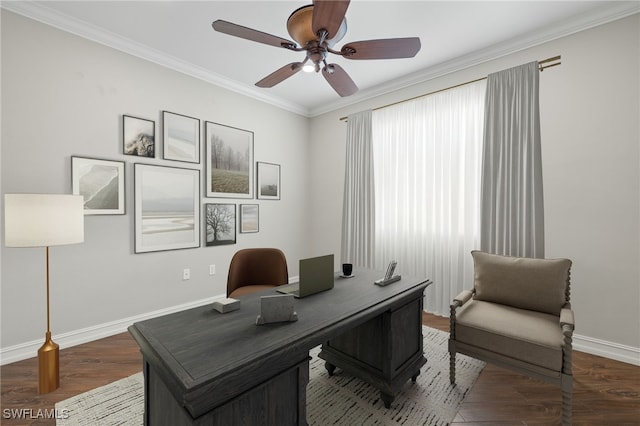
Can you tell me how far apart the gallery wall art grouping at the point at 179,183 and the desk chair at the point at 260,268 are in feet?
3.41

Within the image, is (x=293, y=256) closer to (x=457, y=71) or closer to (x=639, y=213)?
(x=457, y=71)

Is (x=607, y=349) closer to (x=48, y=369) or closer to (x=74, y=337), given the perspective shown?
(x=48, y=369)

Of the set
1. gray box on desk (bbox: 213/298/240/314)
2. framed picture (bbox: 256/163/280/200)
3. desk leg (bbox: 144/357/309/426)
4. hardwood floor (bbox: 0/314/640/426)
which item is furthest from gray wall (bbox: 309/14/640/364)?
framed picture (bbox: 256/163/280/200)

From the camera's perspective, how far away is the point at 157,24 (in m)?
2.57

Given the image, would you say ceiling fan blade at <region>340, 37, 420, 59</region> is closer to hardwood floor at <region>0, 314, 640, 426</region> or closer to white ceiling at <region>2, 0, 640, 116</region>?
white ceiling at <region>2, 0, 640, 116</region>

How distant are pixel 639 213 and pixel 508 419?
2.00 meters

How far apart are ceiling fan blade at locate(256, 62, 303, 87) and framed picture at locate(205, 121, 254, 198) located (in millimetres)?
1543

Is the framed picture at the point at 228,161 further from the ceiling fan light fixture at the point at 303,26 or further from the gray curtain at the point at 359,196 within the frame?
the ceiling fan light fixture at the point at 303,26

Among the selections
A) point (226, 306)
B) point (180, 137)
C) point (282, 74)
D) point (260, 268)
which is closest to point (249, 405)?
point (226, 306)

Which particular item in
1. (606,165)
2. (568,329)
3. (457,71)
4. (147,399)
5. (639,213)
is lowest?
(147,399)

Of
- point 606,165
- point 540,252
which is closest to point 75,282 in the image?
point 540,252

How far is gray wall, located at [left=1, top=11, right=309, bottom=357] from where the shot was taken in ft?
7.57

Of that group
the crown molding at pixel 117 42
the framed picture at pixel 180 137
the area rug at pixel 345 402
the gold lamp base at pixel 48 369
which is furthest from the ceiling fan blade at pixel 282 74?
the gold lamp base at pixel 48 369

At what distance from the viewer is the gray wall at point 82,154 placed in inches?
90.9
